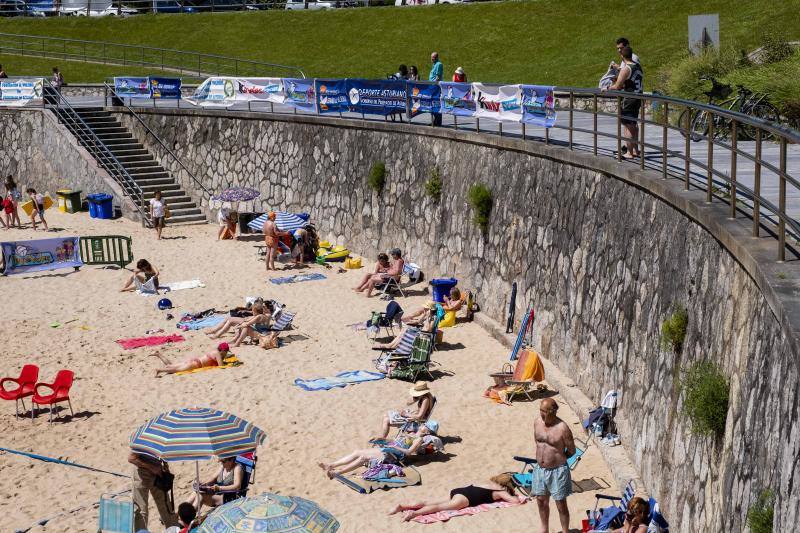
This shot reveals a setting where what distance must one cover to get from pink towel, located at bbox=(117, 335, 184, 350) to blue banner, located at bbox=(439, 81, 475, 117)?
6427 mm

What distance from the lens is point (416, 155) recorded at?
21359 mm

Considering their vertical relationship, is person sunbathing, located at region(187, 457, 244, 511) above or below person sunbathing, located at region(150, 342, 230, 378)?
above

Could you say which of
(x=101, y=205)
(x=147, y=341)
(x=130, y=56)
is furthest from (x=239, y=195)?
(x=130, y=56)

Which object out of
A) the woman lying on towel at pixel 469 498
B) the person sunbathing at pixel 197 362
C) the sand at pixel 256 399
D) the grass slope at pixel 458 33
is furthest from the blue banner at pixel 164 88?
the woman lying on towel at pixel 469 498

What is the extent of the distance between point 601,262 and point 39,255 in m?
13.8

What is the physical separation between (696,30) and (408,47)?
20227mm

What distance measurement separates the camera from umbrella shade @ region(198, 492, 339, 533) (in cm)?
834

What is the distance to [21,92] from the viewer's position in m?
31.7

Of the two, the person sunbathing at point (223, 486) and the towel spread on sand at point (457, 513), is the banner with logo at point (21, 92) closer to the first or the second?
the person sunbathing at point (223, 486)

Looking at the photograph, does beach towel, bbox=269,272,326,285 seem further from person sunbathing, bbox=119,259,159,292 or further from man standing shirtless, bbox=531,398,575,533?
man standing shirtless, bbox=531,398,575,533

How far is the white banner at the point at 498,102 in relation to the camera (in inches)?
680

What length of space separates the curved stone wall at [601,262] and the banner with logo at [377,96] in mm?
425

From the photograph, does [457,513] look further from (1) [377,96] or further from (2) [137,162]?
(2) [137,162]

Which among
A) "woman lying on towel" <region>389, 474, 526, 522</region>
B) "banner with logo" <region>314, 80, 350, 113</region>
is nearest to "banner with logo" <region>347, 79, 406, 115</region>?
"banner with logo" <region>314, 80, 350, 113</region>
